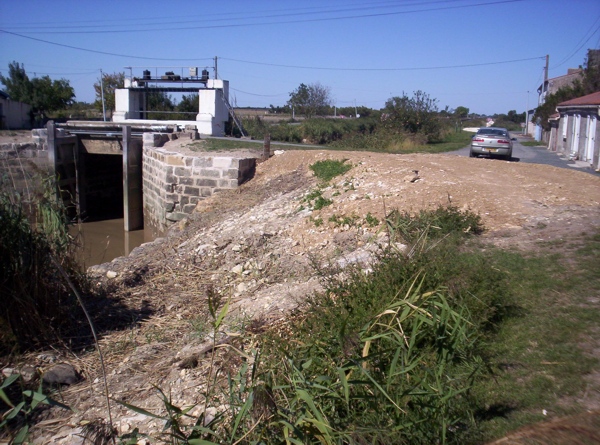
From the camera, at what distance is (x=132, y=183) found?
20.7 m

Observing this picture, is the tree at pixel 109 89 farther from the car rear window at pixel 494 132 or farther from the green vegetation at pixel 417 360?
the green vegetation at pixel 417 360

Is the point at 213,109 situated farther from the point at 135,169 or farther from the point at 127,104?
the point at 135,169

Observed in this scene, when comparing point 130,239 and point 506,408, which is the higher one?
point 506,408

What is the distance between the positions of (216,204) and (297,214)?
394cm

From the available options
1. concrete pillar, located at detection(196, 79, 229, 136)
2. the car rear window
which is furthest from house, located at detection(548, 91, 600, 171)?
concrete pillar, located at detection(196, 79, 229, 136)

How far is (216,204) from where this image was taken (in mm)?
14680

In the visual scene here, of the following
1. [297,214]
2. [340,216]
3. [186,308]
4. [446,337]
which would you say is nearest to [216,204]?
[297,214]

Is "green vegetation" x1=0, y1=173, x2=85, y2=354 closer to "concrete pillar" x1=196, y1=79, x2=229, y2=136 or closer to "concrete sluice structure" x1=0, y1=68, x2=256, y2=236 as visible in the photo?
"concrete sluice structure" x1=0, y1=68, x2=256, y2=236

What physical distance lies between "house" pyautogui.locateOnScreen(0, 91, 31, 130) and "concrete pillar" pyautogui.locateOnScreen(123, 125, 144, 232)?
1726 centimetres

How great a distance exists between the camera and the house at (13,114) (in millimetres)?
33844

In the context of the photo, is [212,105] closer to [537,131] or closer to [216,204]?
[216,204]

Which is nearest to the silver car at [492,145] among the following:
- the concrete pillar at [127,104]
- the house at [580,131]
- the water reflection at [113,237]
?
the house at [580,131]

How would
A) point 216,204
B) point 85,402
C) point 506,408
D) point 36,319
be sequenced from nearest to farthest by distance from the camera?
point 506,408 < point 85,402 < point 36,319 < point 216,204

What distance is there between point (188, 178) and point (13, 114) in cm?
2478
